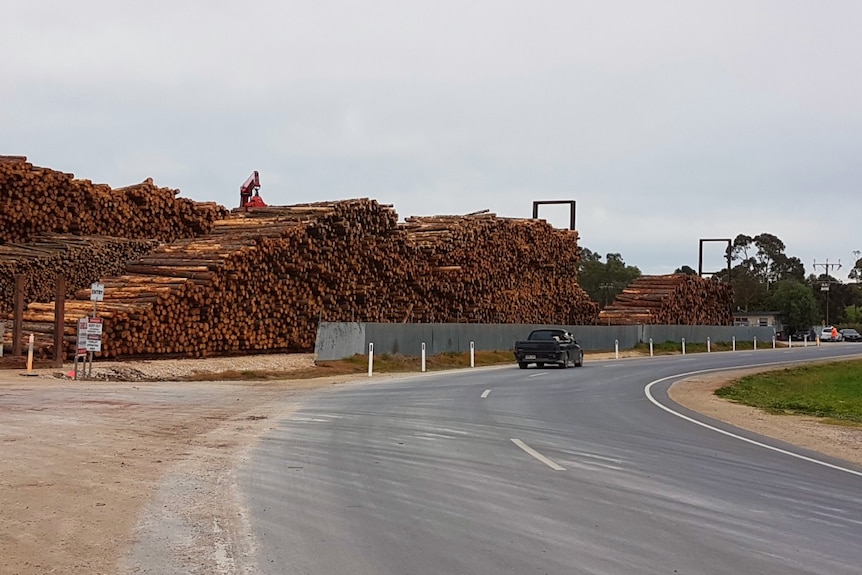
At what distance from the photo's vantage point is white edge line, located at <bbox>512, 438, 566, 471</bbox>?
1095 centimetres

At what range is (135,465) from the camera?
35.2 ft

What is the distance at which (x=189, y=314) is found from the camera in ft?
88.3

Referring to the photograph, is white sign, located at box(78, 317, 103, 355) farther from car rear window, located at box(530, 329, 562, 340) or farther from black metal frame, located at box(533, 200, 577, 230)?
black metal frame, located at box(533, 200, 577, 230)

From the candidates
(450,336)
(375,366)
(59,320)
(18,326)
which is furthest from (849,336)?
(18,326)

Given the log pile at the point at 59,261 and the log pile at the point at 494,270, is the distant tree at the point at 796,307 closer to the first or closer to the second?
the log pile at the point at 494,270

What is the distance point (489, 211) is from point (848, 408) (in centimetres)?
2499

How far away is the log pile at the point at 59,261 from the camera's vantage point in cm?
2845

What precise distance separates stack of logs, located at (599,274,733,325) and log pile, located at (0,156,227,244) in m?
32.0

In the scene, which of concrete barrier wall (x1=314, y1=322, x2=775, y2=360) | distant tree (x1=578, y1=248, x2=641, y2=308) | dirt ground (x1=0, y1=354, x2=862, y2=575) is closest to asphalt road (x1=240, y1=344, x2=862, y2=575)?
dirt ground (x1=0, y1=354, x2=862, y2=575)

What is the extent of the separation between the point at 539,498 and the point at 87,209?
27064 mm

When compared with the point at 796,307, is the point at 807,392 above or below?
below

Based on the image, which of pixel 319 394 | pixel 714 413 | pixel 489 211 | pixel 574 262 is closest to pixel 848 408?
pixel 714 413

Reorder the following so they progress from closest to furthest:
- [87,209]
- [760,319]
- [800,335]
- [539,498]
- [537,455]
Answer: [539,498] → [537,455] → [87,209] → [760,319] → [800,335]

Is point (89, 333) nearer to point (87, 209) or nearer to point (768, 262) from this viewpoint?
point (87, 209)
